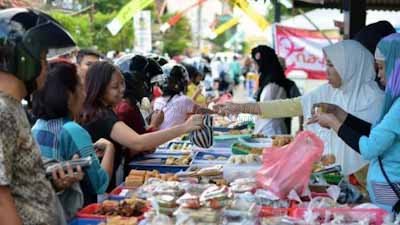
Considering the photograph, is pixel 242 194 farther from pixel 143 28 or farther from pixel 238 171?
pixel 143 28

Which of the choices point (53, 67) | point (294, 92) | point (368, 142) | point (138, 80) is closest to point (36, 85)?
point (53, 67)

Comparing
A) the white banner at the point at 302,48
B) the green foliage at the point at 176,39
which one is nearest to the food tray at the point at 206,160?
the white banner at the point at 302,48

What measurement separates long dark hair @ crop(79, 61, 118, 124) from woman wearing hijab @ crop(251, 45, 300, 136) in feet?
10.9

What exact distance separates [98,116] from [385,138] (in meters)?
1.71

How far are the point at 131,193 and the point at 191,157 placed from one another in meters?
1.30

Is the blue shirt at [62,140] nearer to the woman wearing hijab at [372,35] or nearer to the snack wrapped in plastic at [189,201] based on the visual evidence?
the snack wrapped in plastic at [189,201]

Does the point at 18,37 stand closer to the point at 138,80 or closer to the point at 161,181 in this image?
the point at 161,181

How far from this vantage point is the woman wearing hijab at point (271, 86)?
22.3ft

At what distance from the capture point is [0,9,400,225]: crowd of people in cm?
205

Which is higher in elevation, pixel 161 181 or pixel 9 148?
pixel 9 148

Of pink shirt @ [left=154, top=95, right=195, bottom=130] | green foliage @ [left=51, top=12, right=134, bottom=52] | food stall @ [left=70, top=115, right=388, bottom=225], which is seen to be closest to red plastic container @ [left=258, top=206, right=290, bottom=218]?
food stall @ [left=70, top=115, right=388, bottom=225]

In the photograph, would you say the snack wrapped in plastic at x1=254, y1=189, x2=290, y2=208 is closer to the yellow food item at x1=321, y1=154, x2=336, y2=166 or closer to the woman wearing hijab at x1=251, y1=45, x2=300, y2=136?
the yellow food item at x1=321, y1=154, x2=336, y2=166

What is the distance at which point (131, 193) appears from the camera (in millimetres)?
3242

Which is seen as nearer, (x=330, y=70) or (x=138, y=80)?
(x=330, y=70)
